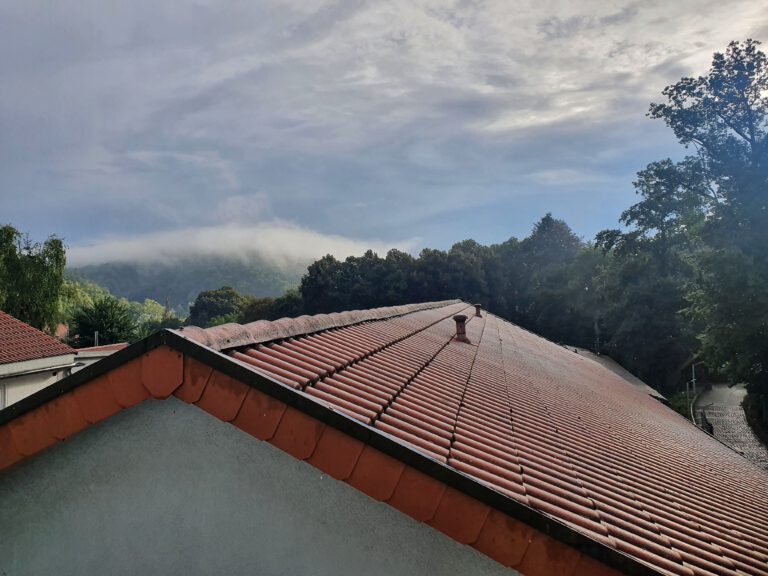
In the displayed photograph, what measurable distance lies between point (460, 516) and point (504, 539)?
0.20 metres

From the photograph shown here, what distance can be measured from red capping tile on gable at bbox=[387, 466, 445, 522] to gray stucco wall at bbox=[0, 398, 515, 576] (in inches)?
12.3

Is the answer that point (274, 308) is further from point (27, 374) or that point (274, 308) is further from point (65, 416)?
point (65, 416)

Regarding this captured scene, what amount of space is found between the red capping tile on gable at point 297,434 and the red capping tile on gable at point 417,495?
427mm

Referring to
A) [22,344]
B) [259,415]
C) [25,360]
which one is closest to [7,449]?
[259,415]

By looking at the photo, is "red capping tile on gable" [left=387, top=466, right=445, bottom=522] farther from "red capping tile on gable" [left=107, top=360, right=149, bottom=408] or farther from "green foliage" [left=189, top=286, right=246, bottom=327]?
"green foliage" [left=189, top=286, right=246, bottom=327]

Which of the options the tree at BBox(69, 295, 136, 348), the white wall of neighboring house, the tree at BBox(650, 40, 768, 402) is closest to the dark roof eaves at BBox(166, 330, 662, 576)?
the white wall of neighboring house

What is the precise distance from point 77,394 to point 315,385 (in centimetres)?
131

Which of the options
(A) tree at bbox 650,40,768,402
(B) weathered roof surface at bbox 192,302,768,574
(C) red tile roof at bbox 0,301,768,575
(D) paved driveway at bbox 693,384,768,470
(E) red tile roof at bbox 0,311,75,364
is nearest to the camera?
(C) red tile roof at bbox 0,301,768,575

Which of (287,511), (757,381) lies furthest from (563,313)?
(287,511)

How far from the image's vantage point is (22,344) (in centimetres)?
1772

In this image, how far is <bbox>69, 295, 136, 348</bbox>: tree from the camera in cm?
4112

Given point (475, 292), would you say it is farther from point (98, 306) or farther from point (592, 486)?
point (592, 486)

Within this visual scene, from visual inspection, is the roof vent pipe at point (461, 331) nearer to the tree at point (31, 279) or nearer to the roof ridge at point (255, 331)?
the roof ridge at point (255, 331)

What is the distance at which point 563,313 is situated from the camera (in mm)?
51750
